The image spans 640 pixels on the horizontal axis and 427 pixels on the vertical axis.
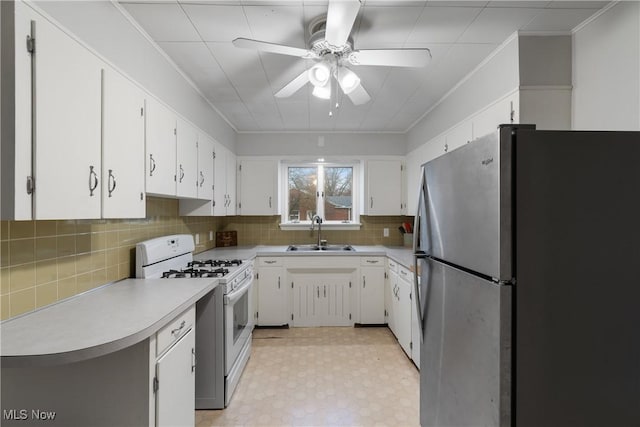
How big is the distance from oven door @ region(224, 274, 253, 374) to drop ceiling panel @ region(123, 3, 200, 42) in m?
1.67

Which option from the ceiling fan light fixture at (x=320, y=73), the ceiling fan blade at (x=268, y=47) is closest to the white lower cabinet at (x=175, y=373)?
the ceiling fan blade at (x=268, y=47)

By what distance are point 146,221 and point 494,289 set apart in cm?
225

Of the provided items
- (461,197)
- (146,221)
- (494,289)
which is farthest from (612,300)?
(146,221)

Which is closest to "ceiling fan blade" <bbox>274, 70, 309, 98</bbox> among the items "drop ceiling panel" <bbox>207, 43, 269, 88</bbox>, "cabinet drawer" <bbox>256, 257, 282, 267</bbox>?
"drop ceiling panel" <bbox>207, 43, 269, 88</bbox>

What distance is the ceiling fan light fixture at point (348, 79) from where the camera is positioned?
1.80 m

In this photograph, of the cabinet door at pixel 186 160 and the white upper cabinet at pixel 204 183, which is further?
the white upper cabinet at pixel 204 183

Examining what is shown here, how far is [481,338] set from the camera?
113 cm

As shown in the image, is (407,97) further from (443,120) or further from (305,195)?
(305,195)

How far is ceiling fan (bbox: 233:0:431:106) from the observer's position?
1.35m

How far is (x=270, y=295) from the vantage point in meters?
3.40

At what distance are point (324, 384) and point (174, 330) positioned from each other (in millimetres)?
1395

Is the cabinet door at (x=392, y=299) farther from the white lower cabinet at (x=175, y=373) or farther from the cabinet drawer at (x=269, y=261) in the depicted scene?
the white lower cabinet at (x=175, y=373)

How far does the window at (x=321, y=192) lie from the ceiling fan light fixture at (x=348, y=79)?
7.52 ft

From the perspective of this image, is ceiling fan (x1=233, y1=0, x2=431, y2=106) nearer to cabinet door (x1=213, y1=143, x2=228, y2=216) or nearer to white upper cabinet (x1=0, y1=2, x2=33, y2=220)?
white upper cabinet (x1=0, y1=2, x2=33, y2=220)
